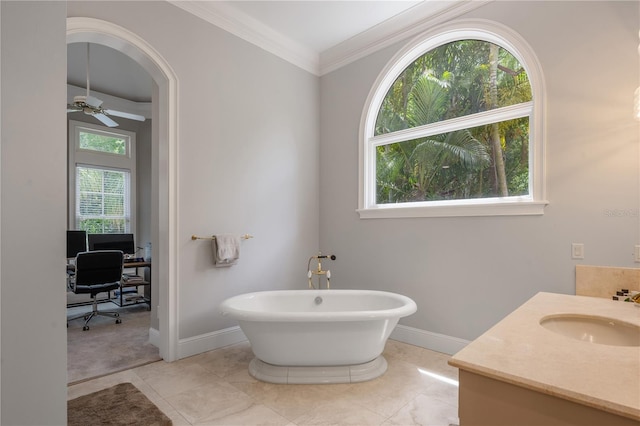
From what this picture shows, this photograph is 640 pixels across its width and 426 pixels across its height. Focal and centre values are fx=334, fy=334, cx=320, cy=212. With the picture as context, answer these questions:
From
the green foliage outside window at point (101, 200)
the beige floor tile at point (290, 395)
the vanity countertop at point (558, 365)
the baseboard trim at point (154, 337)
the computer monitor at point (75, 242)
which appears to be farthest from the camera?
the green foliage outside window at point (101, 200)

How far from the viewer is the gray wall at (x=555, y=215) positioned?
6.81ft

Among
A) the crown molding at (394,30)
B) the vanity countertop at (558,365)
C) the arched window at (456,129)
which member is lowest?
the vanity countertop at (558,365)

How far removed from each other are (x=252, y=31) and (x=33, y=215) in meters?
3.04

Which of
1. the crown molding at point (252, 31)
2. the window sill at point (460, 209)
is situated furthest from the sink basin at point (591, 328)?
the crown molding at point (252, 31)

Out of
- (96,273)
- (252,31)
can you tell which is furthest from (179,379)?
(252,31)

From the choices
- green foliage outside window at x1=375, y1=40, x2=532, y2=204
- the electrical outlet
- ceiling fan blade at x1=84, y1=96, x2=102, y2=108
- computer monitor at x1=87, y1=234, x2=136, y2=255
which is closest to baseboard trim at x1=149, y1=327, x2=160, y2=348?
computer monitor at x1=87, y1=234, x2=136, y2=255

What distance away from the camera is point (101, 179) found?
18.3ft

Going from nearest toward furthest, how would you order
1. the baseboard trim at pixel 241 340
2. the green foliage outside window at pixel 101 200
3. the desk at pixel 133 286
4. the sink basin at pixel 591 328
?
the sink basin at pixel 591 328, the baseboard trim at pixel 241 340, the desk at pixel 133 286, the green foliage outside window at pixel 101 200

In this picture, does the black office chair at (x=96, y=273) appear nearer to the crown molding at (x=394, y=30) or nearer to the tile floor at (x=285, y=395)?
the tile floor at (x=285, y=395)

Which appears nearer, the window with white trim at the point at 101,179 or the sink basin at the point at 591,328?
the sink basin at the point at 591,328

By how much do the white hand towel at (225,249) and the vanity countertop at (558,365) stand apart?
2270 millimetres

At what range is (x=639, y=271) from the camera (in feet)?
6.32

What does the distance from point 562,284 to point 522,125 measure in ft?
3.95

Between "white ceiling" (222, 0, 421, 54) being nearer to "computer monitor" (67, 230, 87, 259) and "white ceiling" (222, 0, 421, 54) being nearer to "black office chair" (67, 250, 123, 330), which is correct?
"black office chair" (67, 250, 123, 330)
